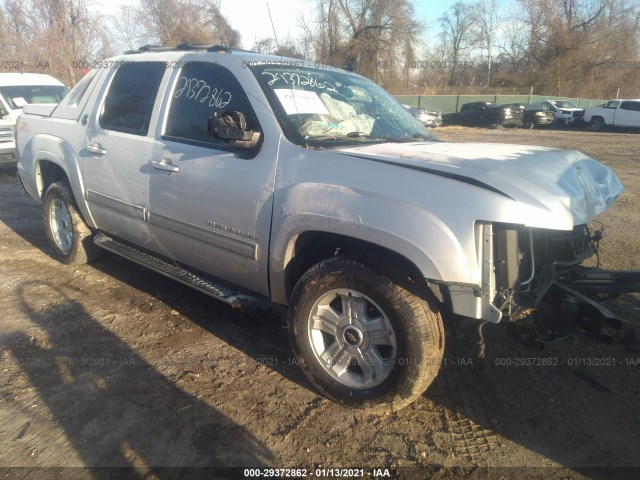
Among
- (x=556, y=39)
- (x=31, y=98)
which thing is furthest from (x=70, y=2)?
(x=556, y=39)

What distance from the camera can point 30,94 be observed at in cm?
1106

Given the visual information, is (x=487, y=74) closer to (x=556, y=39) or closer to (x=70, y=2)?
(x=556, y=39)

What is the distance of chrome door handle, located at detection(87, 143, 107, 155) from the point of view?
13.7 ft

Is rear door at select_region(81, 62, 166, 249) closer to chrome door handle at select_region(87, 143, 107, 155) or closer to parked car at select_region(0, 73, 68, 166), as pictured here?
chrome door handle at select_region(87, 143, 107, 155)

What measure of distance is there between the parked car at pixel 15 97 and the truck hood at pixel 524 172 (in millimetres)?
9769

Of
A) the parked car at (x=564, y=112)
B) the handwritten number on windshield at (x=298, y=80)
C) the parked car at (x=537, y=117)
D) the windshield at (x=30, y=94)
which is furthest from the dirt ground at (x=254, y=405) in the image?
the parked car at (x=564, y=112)

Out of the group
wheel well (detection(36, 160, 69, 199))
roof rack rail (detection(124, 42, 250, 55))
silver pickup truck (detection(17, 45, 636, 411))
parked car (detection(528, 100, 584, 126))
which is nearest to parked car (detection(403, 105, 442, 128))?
parked car (detection(528, 100, 584, 126))

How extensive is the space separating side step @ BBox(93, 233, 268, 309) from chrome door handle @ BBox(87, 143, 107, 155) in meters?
0.80

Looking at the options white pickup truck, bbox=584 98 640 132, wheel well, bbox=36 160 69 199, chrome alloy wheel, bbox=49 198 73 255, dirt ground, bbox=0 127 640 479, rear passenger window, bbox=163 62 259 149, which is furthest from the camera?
white pickup truck, bbox=584 98 640 132

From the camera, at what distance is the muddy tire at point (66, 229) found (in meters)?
4.82

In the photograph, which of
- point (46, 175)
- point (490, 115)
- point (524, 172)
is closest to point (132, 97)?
point (46, 175)

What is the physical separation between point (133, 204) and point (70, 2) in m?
19.2

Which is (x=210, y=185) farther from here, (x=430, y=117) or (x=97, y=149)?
(x=430, y=117)

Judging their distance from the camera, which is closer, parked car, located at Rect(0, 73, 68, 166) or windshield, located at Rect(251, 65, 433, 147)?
windshield, located at Rect(251, 65, 433, 147)
